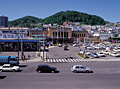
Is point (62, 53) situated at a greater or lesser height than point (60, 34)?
lesser

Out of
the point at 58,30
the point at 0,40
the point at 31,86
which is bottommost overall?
the point at 31,86

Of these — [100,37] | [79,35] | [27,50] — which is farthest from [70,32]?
[27,50]

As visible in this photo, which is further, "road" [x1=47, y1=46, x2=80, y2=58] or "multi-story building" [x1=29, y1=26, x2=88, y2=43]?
"multi-story building" [x1=29, y1=26, x2=88, y2=43]

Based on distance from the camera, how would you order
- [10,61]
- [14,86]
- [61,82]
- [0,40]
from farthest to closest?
1. [0,40]
2. [10,61]
3. [61,82]
4. [14,86]

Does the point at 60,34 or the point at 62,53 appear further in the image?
the point at 60,34

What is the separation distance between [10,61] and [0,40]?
3277 centimetres

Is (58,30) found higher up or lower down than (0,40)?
higher up

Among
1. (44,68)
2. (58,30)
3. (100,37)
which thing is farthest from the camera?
(100,37)

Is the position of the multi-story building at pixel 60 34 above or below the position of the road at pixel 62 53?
above

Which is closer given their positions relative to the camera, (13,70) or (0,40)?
(13,70)

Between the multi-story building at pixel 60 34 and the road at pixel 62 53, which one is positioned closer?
the road at pixel 62 53

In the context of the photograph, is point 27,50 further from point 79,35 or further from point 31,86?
point 79,35

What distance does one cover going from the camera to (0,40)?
6025 centimetres

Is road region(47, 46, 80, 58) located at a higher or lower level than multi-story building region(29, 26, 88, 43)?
lower
